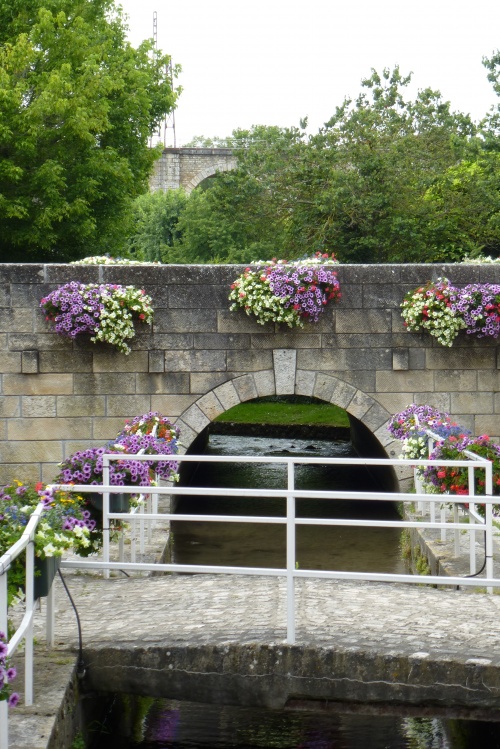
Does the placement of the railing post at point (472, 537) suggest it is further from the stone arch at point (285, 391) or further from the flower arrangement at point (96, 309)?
the flower arrangement at point (96, 309)

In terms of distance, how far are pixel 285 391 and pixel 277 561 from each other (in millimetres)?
1606

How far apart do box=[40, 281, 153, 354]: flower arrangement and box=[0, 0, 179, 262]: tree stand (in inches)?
233

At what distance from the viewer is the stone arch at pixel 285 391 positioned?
31.1 feet

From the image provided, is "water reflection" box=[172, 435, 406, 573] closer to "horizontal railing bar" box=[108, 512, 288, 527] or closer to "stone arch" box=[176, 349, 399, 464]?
"stone arch" box=[176, 349, 399, 464]

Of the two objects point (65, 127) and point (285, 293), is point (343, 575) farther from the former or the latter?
point (65, 127)

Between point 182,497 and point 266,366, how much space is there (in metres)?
3.78

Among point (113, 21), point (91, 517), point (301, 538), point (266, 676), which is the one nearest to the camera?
point (266, 676)

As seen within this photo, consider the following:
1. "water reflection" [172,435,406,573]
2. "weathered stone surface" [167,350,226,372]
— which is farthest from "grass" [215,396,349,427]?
"weathered stone surface" [167,350,226,372]

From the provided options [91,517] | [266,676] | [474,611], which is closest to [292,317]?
[91,517]

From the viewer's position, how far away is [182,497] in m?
12.7

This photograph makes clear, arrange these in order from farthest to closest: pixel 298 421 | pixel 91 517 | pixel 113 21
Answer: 1. pixel 298 421
2. pixel 113 21
3. pixel 91 517

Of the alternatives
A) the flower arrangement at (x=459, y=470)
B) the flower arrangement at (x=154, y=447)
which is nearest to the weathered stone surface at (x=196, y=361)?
the flower arrangement at (x=154, y=447)

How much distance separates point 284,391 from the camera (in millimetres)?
9492

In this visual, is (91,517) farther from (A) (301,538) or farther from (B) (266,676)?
(A) (301,538)
